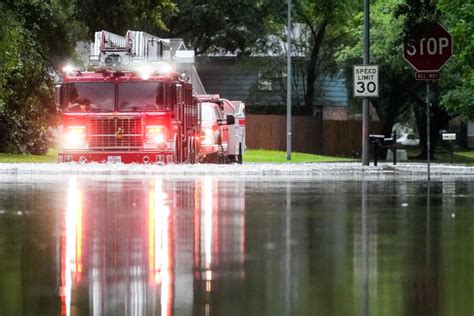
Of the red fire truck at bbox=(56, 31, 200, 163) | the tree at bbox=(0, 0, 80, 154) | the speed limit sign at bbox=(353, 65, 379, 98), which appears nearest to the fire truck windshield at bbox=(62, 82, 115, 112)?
the red fire truck at bbox=(56, 31, 200, 163)

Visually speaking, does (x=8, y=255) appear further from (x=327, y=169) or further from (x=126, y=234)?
(x=327, y=169)

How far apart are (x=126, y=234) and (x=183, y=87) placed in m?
23.7

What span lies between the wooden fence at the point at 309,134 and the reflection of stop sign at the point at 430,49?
137ft

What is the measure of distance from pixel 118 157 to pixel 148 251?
2387 cm

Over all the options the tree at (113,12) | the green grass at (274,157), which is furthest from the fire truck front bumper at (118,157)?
the green grass at (274,157)

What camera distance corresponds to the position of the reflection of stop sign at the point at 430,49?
33.4m

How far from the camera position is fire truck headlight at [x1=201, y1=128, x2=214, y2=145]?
45.8 meters

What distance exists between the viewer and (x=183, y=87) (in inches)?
1590

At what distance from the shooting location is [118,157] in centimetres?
3872

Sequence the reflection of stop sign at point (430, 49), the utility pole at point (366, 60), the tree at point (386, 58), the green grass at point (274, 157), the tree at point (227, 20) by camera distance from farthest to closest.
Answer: the tree at point (227, 20), the tree at point (386, 58), the green grass at point (274, 157), the utility pole at point (366, 60), the reflection of stop sign at point (430, 49)

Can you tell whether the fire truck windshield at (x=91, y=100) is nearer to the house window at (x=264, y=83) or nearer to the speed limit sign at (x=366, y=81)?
the speed limit sign at (x=366, y=81)

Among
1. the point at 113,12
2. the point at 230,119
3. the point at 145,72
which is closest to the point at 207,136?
the point at 230,119

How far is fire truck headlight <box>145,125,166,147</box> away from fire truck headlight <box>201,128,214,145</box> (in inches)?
271

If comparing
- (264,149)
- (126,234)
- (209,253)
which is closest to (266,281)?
(209,253)
